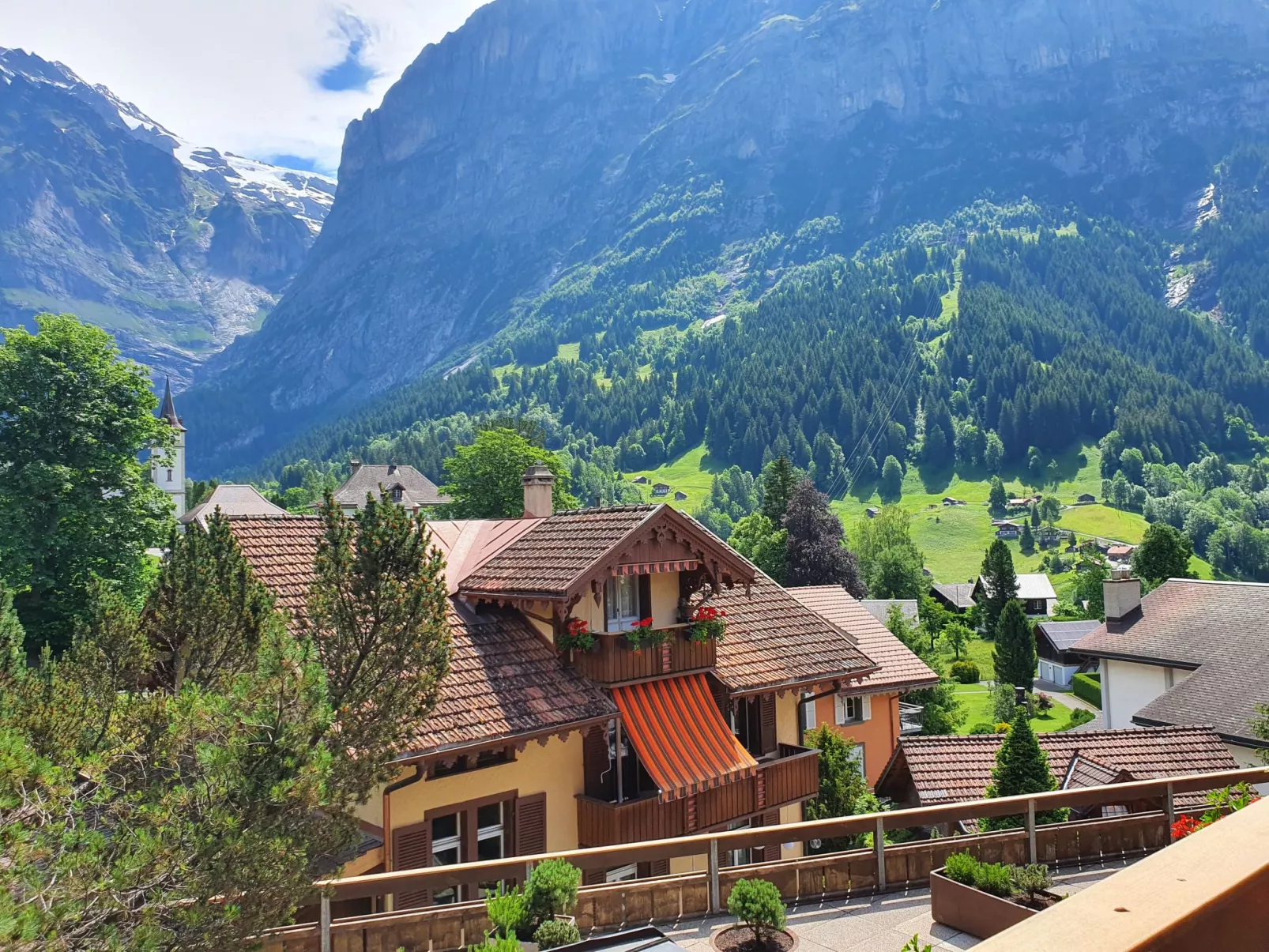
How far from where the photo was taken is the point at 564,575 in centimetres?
1748

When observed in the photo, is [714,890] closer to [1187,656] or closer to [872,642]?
[872,642]

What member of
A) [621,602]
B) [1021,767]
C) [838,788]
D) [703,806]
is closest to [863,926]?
[703,806]

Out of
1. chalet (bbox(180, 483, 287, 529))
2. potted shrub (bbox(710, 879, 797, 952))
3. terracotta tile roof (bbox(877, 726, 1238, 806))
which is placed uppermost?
chalet (bbox(180, 483, 287, 529))

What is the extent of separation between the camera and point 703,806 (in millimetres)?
18344

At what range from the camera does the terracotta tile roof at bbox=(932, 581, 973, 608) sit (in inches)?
3967

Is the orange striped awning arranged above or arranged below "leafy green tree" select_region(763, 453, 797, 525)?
below

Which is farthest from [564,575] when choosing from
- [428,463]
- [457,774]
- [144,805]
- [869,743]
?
[428,463]

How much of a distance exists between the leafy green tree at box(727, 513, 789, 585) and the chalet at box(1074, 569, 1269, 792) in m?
34.3

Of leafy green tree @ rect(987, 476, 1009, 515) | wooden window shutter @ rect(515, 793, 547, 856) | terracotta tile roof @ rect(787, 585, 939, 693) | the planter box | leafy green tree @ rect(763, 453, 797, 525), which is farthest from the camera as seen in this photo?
leafy green tree @ rect(987, 476, 1009, 515)

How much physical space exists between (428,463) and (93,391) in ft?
401

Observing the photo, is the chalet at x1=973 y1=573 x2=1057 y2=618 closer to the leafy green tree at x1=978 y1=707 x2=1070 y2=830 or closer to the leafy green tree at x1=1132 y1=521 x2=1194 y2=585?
the leafy green tree at x1=1132 y1=521 x2=1194 y2=585

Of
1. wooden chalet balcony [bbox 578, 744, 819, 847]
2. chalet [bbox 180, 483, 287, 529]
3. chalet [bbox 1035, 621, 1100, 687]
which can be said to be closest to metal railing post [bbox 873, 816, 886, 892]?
wooden chalet balcony [bbox 578, 744, 819, 847]

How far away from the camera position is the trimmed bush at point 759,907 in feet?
28.5

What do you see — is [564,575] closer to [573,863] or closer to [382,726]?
[382,726]
